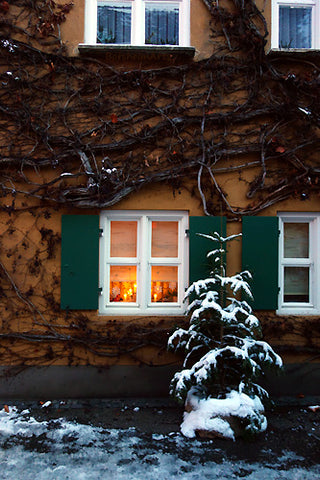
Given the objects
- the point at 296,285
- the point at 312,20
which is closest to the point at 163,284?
the point at 296,285

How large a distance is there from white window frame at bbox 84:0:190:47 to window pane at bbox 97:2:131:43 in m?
0.06

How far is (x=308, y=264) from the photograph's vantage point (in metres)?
5.03

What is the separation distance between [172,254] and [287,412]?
2351 mm

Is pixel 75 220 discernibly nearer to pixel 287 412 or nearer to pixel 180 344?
pixel 180 344

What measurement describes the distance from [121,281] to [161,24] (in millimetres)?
3468

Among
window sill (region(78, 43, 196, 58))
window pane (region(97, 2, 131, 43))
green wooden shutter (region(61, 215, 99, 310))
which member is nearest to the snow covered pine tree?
green wooden shutter (region(61, 215, 99, 310))

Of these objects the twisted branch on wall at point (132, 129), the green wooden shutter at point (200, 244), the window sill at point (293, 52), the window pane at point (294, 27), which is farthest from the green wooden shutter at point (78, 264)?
the window pane at point (294, 27)

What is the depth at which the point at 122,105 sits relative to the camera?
4879mm

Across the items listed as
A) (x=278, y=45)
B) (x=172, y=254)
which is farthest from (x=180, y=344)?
(x=278, y=45)

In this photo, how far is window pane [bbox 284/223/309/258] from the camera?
5.07m

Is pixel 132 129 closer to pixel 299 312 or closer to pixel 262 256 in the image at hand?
pixel 262 256

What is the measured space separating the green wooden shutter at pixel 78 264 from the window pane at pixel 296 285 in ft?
8.22

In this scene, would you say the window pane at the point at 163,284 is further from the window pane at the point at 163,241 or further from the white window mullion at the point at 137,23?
the white window mullion at the point at 137,23

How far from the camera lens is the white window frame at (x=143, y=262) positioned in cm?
492
